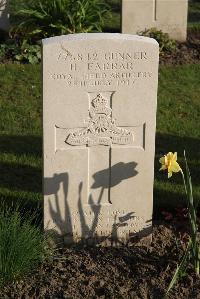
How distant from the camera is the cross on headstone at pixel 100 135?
4801mm

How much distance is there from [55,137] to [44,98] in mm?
307

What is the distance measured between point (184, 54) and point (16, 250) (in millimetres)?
5621

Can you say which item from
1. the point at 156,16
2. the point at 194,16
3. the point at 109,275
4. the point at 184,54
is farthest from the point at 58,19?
the point at 109,275

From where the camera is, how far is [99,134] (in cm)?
490

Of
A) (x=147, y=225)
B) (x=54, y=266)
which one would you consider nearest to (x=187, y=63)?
(x=147, y=225)

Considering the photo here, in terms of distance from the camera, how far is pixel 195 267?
4766 millimetres

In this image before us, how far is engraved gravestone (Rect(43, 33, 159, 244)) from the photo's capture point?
15.3 feet

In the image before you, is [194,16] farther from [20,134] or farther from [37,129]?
[20,134]

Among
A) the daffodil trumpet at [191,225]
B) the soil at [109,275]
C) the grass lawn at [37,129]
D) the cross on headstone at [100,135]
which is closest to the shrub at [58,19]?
the grass lawn at [37,129]

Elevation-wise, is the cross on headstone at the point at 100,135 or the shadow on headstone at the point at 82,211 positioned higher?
the cross on headstone at the point at 100,135

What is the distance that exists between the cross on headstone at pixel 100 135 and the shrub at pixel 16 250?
2.10 ft

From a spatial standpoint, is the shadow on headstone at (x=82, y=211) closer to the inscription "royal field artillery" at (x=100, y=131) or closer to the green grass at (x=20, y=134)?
the inscription "royal field artillery" at (x=100, y=131)

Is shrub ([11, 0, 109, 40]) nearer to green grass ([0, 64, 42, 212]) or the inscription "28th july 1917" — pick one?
green grass ([0, 64, 42, 212])

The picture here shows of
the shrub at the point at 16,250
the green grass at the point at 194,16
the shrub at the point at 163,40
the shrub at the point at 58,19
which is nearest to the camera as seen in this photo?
the shrub at the point at 16,250
